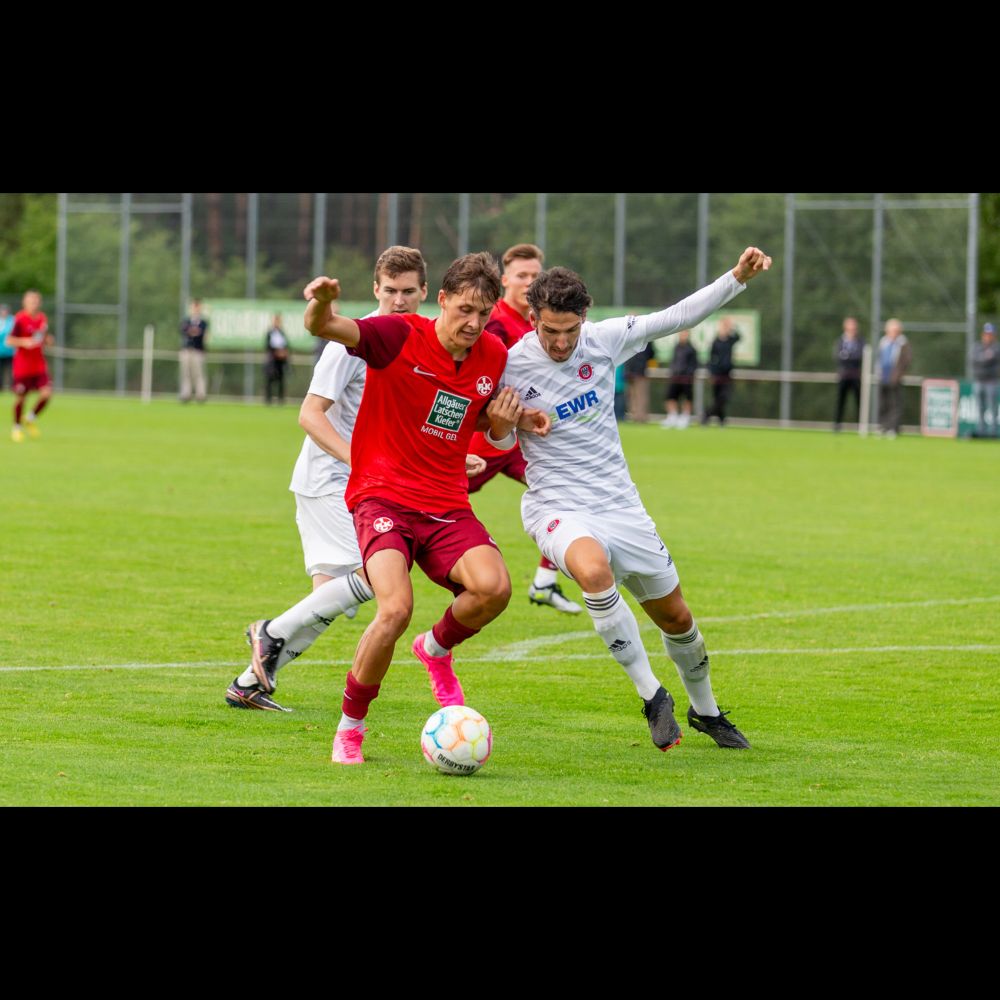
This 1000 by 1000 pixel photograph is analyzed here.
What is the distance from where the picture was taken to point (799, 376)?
129 ft

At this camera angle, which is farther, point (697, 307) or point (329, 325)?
point (697, 307)

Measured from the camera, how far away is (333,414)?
28.3ft

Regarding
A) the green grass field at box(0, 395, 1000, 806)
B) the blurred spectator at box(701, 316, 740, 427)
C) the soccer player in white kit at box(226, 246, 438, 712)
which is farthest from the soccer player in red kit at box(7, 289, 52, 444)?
the soccer player in white kit at box(226, 246, 438, 712)

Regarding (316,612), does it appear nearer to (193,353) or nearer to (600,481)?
(600,481)

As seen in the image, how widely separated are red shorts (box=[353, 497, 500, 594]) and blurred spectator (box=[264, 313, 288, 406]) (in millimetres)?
36127

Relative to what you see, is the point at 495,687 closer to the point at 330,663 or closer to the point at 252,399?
the point at 330,663

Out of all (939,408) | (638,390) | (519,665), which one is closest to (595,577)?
(519,665)

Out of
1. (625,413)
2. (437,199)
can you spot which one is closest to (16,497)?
(625,413)

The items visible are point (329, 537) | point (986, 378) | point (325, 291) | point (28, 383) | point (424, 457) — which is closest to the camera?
point (325, 291)

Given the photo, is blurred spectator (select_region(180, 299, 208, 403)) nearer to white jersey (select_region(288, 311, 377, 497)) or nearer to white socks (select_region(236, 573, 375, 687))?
white jersey (select_region(288, 311, 377, 497))

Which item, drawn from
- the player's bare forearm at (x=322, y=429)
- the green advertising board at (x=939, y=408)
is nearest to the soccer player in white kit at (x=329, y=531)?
the player's bare forearm at (x=322, y=429)

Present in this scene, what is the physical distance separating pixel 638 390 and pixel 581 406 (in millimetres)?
32176

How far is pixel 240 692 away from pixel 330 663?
1511 mm

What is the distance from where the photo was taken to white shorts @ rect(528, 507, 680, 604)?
7496 millimetres
